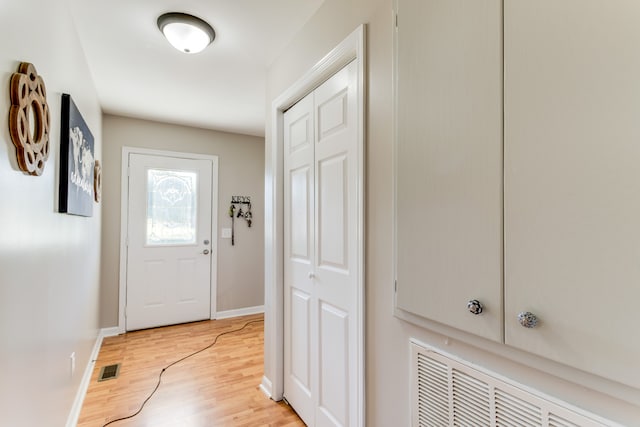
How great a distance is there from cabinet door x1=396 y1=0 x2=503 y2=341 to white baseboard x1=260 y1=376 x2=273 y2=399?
163 cm

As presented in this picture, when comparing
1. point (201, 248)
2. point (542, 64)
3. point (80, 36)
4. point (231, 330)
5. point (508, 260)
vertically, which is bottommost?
point (231, 330)

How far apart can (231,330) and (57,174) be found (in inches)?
103

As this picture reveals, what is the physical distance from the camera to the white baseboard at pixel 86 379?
6.39 ft

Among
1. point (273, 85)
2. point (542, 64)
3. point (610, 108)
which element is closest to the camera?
point (610, 108)

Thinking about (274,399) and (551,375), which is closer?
(551,375)

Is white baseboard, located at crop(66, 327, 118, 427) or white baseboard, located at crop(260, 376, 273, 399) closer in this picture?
white baseboard, located at crop(66, 327, 118, 427)

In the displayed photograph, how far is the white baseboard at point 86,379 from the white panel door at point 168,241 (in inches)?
8.5

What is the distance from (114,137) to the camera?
365 cm

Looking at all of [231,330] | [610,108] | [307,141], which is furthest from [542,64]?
[231,330]

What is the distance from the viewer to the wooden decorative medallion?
3.45 ft

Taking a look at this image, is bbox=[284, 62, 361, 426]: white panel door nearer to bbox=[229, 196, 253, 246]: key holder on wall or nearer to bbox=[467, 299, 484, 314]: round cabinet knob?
bbox=[467, 299, 484, 314]: round cabinet knob

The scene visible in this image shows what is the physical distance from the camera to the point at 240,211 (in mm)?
4332

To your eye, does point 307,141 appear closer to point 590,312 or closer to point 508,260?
point 508,260

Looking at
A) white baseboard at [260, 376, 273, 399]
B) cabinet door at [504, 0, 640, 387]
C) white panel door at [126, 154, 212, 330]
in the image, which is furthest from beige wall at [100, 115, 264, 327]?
cabinet door at [504, 0, 640, 387]
